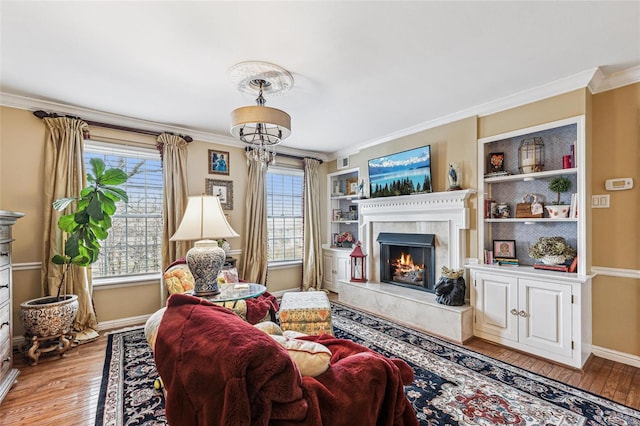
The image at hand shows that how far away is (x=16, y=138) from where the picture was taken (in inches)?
121

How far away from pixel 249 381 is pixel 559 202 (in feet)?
10.7

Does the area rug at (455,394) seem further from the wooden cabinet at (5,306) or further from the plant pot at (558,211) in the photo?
the plant pot at (558,211)

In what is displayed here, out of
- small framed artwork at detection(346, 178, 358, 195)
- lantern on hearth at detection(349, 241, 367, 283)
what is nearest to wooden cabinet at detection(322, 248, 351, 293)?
lantern on hearth at detection(349, 241, 367, 283)

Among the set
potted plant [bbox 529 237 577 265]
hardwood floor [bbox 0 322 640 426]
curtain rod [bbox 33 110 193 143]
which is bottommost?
hardwood floor [bbox 0 322 640 426]

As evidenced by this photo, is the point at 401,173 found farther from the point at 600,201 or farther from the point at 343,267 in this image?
the point at 600,201

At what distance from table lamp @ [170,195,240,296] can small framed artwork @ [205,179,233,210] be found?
→ 219cm

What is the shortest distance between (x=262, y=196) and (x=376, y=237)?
1.92 meters

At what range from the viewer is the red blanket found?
3.05 feet

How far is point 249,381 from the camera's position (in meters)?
0.94

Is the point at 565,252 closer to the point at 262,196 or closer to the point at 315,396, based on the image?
the point at 315,396

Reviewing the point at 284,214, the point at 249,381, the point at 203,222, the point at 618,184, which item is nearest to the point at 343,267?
the point at 284,214

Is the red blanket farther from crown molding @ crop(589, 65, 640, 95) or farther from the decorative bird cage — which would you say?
crown molding @ crop(589, 65, 640, 95)

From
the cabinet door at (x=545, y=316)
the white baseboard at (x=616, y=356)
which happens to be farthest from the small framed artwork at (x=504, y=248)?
the white baseboard at (x=616, y=356)

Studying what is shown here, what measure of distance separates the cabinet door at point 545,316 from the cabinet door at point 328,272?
2978 mm
